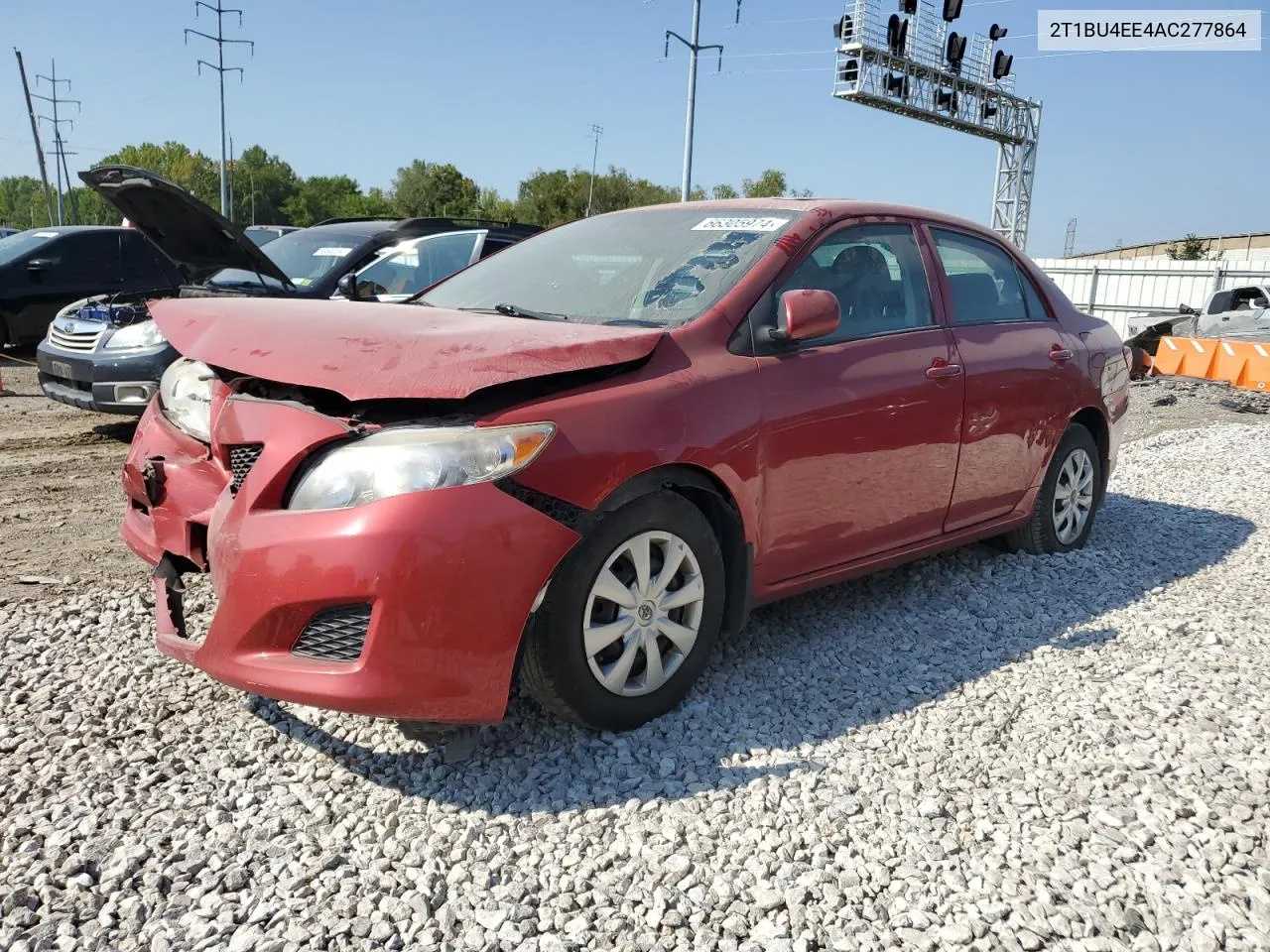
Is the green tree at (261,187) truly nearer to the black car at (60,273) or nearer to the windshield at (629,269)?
the black car at (60,273)

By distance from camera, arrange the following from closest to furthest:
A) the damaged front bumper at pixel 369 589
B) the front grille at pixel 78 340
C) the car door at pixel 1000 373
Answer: the damaged front bumper at pixel 369 589 < the car door at pixel 1000 373 < the front grille at pixel 78 340

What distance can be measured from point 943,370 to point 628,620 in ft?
6.07

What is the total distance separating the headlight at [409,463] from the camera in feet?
8.17

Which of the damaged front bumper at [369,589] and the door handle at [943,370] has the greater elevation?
the door handle at [943,370]

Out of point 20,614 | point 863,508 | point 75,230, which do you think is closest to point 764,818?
point 863,508

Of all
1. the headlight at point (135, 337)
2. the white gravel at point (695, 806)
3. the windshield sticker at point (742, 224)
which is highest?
the windshield sticker at point (742, 224)

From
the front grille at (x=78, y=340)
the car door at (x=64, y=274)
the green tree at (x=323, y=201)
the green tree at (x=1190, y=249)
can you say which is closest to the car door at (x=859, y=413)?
the front grille at (x=78, y=340)

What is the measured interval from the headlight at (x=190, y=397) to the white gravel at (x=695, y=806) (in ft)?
2.79

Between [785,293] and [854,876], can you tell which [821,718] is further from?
[785,293]

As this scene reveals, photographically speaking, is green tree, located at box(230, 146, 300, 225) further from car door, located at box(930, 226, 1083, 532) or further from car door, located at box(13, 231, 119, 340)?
car door, located at box(930, 226, 1083, 532)

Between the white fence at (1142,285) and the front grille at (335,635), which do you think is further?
the white fence at (1142,285)

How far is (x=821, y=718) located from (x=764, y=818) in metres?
0.66

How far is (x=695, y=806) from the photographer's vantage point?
268 cm

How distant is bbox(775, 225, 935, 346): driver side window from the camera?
11.8 ft
